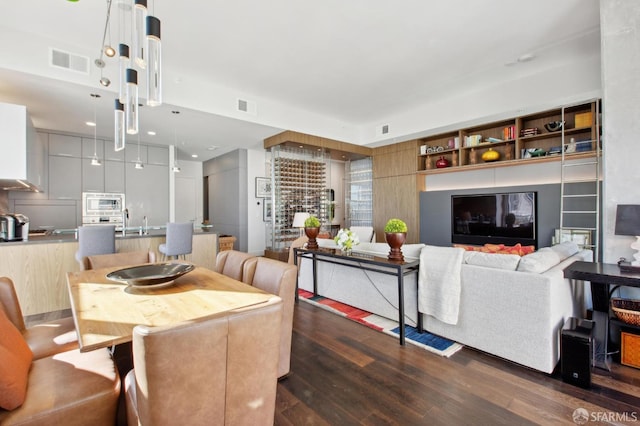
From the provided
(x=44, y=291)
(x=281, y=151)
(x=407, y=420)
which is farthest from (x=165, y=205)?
(x=407, y=420)

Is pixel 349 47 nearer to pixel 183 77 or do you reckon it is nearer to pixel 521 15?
pixel 521 15

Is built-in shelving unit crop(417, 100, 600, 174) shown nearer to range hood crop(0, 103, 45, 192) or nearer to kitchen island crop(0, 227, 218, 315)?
kitchen island crop(0, 227, 218, 315)

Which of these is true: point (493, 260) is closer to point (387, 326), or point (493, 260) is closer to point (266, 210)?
point (387, 326)

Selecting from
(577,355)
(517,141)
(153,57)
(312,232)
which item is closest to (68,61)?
(153,57)

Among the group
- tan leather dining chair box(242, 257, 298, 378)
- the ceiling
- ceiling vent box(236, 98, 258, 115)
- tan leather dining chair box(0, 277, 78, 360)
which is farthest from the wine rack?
tan leather dining chair box(0, 277, 78, 360)

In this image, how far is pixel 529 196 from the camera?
15.9 ft

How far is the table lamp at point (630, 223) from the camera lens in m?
2.35

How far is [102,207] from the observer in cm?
596

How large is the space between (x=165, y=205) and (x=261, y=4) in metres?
5.08

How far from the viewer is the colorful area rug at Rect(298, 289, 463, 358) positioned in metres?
2.51

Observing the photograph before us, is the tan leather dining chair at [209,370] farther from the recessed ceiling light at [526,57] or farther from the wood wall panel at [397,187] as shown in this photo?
the wood wall panel at [397,187]

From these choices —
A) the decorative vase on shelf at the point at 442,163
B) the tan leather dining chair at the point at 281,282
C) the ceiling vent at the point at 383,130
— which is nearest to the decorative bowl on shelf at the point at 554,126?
the decorative vase on shelf at the point at 442,163

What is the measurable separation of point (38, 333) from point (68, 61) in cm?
324

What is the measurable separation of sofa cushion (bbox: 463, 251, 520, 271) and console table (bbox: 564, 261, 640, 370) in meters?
0.35
